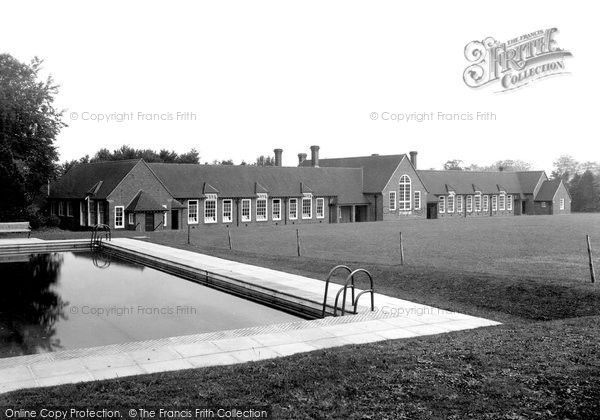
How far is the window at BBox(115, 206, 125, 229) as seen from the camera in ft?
134

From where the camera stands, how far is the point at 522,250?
76.9ft

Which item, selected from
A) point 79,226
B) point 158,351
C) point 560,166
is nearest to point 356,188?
point 79,226

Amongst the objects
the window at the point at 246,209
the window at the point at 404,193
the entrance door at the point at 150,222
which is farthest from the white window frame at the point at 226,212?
the window at the point at 404,193

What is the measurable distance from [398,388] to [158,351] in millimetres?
3883

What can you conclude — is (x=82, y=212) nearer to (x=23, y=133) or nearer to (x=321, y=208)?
(x=23, y=133)

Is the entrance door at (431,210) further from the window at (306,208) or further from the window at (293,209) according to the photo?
the window at (293,209)

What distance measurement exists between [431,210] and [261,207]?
23169 mm

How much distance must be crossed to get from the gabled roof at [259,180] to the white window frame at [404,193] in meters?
4.06

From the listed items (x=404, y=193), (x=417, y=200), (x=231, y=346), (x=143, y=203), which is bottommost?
(x=231, y=346)

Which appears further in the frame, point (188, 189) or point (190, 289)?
point (188, 189)

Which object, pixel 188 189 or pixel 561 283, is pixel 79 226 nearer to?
pixel 188 189

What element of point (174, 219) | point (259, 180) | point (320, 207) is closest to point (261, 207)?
point (259, 180)

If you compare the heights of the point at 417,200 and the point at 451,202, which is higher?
the point at 417,200

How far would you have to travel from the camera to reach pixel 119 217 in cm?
4097
